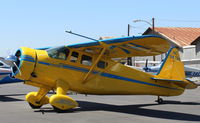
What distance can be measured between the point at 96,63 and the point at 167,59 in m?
3.61

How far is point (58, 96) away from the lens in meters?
9.75

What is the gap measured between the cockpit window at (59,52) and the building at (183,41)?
90.0 feet

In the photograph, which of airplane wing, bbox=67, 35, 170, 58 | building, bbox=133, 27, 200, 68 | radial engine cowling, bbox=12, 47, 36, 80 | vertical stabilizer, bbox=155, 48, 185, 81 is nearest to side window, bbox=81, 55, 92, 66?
airplane wing, bbox=67, 35, 170, 58

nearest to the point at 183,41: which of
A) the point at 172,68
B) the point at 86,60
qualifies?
the point at 172,68

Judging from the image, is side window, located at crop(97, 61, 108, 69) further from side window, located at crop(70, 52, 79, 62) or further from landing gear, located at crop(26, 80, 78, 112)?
landing gear, located at crop(26, 80, 78, 112)

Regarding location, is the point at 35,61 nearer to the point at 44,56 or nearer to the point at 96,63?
the point at 44,56

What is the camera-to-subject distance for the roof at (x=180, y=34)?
48.2 m

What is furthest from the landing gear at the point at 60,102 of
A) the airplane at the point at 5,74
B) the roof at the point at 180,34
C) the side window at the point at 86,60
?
the roof at the point at 180,34

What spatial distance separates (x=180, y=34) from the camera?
5212cm

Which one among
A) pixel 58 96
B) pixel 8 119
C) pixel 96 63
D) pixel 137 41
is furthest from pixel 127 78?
pixel 8 119

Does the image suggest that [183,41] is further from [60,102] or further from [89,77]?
[60,102]

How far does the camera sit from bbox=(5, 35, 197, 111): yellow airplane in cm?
1005

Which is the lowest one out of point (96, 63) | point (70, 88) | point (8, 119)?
point (8, 119)

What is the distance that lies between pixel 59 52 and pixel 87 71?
1165mm
